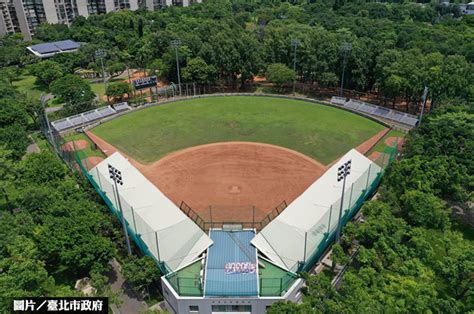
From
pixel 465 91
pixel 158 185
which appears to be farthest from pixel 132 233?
pixel 465 91

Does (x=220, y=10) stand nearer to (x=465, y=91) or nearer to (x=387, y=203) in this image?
(x=465, y=91)

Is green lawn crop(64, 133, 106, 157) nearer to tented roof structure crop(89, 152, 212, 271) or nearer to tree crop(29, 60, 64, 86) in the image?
tented roof structure crop(89, 152, 212, 271)

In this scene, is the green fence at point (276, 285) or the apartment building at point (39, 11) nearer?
the green fence at point (276, 285)

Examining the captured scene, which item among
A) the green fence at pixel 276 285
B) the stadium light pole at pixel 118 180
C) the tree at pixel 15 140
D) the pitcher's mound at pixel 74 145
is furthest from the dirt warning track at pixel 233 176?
the tree at pixel 15 140

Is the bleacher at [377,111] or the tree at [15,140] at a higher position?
the tree at [15,140]

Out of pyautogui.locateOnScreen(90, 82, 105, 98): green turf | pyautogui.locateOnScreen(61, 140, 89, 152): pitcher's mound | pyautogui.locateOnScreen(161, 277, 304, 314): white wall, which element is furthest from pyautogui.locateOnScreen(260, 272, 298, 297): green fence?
pyautogui.locateOnScreen(90, 82, 105, 98): green turf

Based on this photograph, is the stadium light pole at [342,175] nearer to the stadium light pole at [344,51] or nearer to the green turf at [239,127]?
the green turf at [239,127]
